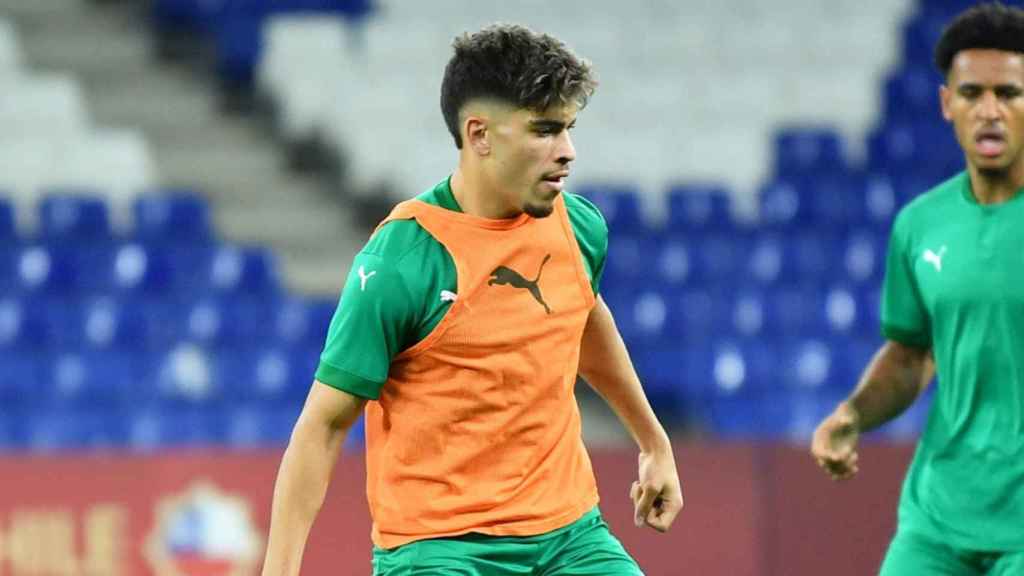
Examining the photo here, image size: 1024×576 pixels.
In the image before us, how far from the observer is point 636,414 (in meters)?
4.24

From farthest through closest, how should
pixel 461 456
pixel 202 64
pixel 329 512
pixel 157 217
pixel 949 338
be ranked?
1. pixel 202 64
2. pixel 157 217
3. pixel 329 512
4. pixel 949 338
5. pixel 461 456

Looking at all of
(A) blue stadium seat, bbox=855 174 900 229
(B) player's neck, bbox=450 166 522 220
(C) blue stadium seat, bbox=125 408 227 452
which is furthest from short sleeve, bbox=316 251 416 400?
(A) blue stadium seat, bbox=855 174 900 229

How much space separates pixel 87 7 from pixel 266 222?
2.69m

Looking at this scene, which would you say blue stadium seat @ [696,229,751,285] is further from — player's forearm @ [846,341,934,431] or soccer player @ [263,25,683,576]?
soccer player @ [263,25,683,576]

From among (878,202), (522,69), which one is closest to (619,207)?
(878,202)

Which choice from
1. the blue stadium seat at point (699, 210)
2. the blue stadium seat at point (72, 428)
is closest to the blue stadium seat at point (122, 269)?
the blue stadium seat at point (72, 428)

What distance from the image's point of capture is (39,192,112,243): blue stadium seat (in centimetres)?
1104

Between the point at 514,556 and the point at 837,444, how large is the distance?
125cm

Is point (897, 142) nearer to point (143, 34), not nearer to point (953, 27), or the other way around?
point (143, 34)

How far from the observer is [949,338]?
4.56 m

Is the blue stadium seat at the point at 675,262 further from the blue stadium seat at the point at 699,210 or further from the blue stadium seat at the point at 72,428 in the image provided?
the blue stadium seat at the point at 72,428

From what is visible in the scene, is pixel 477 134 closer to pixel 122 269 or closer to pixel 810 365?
pixel 810 365

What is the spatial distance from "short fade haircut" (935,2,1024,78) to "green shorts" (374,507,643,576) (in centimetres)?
159

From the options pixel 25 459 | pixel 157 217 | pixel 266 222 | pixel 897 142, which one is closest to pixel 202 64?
pixel 266 222
